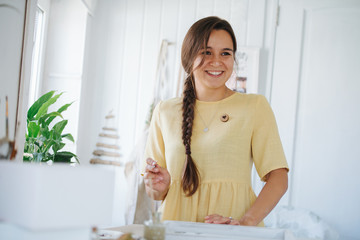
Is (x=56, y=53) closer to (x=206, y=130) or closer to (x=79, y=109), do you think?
(x=79, y=109)

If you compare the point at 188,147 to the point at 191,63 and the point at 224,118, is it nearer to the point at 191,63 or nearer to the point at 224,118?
the point at 224,118

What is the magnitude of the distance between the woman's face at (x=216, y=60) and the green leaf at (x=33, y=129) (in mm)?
824

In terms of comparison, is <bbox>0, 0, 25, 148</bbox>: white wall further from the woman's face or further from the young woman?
the woman's face

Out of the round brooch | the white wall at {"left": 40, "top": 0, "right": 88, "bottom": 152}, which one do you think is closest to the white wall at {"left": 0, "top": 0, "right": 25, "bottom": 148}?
the round brooch

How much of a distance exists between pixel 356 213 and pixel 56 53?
6.88 feet

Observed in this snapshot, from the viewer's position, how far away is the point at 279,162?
110cm

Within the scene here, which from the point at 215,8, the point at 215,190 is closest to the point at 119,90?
the point at 215,8

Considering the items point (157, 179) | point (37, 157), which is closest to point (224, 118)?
point (157, 179)

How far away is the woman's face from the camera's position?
3.82ft

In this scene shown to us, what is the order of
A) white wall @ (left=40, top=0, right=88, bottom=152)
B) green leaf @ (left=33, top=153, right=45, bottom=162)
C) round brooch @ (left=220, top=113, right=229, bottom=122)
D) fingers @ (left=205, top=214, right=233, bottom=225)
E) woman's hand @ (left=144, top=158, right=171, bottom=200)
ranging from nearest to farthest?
fingers @ (left=205, top=214, right=233, bottom=225), woman's hand @ (left=144, top=158, right=171, bottom=200), round brooch @ (left=220, top=113, right=229, bottom=122), green leaf @ (left=33, top=153, right=45, bottom=162), white wall @ (left=40, top=0, right=88, bottom=152)

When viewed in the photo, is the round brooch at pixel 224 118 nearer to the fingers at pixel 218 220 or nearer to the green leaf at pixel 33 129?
the fingers at pixel 218 220

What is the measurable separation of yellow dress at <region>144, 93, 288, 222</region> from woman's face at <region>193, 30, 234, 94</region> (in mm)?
86

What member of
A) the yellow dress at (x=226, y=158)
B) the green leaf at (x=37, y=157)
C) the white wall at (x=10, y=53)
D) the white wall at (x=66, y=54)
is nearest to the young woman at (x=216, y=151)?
the yellow dress at (x=226, y=158)

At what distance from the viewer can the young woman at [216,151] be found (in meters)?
1.10
